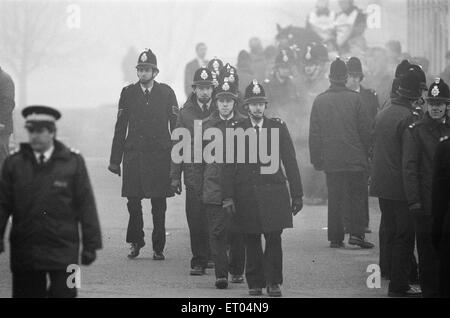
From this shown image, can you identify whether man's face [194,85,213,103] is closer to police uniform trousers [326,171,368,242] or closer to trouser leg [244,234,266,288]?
trouser leg [244,234,266,288]

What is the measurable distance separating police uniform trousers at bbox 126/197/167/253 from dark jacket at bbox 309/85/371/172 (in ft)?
6.47

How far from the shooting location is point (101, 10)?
2673cm

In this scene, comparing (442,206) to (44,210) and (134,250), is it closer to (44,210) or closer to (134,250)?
(44,210)

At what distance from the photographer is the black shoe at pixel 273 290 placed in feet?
40.3

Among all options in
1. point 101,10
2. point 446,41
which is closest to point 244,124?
point 446,41

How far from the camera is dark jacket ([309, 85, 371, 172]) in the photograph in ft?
52.0

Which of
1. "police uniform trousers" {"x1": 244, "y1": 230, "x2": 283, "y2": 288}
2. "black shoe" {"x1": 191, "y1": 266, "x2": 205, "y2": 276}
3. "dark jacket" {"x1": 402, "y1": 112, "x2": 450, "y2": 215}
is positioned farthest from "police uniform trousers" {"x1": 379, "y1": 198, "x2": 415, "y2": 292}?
"black shoe" {"x1": 191, "y1": 266, "x2": 205, "y2": 276}

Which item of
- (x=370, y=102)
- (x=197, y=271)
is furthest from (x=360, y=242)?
(x=197, y=271)

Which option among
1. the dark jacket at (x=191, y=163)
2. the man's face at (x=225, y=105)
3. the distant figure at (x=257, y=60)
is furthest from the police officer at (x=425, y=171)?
the distant figure at (x=257, y=60)

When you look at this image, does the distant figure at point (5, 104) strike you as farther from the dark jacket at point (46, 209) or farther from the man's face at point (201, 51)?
the man's face at point (201, 51)

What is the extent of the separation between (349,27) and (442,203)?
1458 centimetres

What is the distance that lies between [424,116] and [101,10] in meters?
15.2

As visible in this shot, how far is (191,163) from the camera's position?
13938 mm

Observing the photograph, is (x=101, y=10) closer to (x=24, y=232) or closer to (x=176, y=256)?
(x=176, y=256)
